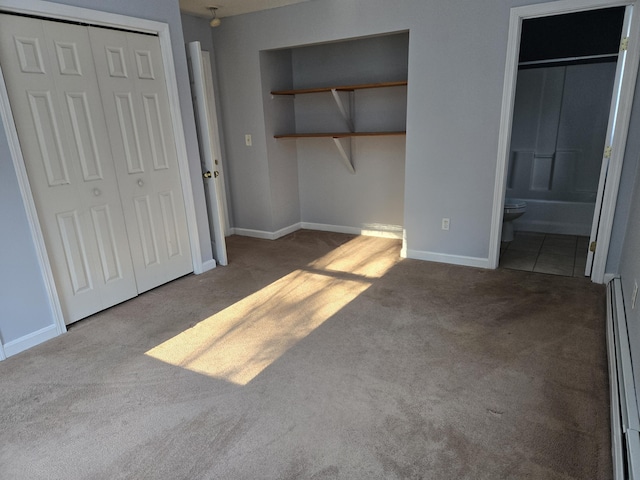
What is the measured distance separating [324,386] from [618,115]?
2656 mm

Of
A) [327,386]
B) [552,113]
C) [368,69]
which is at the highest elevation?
[368,69]

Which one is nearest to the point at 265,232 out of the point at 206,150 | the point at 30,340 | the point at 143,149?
the point at 206,150

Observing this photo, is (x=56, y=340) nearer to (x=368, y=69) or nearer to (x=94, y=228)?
(x=94, y=228)

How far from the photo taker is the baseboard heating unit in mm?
1365

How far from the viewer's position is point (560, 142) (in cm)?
455

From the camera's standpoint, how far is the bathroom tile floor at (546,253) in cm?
347

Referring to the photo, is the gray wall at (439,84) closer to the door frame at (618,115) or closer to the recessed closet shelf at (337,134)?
the door frame at (618,115)

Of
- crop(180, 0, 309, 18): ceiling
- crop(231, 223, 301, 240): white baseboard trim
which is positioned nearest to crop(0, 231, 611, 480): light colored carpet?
crop(231, 223, 301, 240): white baseboard trim

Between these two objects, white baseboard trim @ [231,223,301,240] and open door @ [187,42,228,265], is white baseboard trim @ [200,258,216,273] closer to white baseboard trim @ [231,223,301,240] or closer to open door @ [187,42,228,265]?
open door @ [187,42,228,265]

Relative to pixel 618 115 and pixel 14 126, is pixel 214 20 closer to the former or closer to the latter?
pixel 14 126

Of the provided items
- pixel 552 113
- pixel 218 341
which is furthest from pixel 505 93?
pixel 218 341

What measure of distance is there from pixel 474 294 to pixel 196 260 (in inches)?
90.7

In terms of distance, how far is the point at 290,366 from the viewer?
2.21 m

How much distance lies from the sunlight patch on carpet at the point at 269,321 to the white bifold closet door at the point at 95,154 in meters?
0.81
